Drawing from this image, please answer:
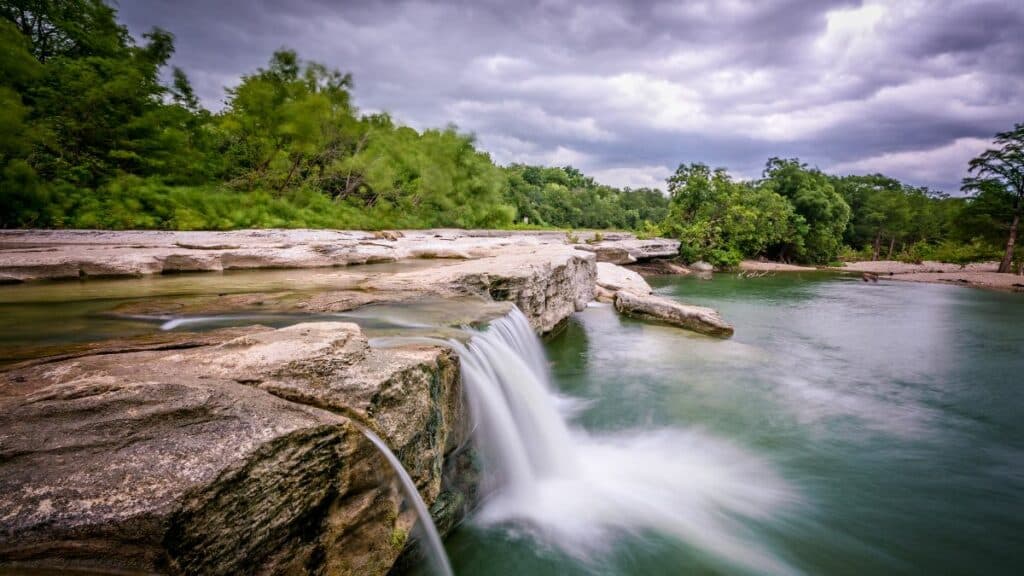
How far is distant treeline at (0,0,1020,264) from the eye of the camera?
34.0ft

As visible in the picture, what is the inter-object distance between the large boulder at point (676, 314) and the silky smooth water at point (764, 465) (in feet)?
1.82

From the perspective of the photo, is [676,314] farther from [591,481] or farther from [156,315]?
[156,315]

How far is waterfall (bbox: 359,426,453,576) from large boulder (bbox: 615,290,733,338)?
31.8ft

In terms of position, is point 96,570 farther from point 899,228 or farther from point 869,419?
point 899,228

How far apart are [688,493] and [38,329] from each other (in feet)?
21.0

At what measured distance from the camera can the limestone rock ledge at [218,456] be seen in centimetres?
147

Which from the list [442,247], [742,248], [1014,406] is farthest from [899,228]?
[442,247]

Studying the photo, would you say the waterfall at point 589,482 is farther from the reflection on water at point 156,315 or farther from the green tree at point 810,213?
the green tree at point 810,213

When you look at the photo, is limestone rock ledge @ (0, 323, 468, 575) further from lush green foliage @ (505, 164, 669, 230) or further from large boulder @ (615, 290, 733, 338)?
lush green foliage @ (505, 164, 669, 230)

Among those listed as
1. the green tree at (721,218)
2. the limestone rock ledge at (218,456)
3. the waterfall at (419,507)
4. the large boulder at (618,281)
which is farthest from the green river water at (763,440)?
the green tree at (721,218)

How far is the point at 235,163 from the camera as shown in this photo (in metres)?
18.3

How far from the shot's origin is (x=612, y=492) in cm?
452

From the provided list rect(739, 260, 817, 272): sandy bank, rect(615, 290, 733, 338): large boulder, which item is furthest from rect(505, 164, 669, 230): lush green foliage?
rect(615, 290, 733, 338): large boulder

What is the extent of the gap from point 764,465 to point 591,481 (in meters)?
2.30
